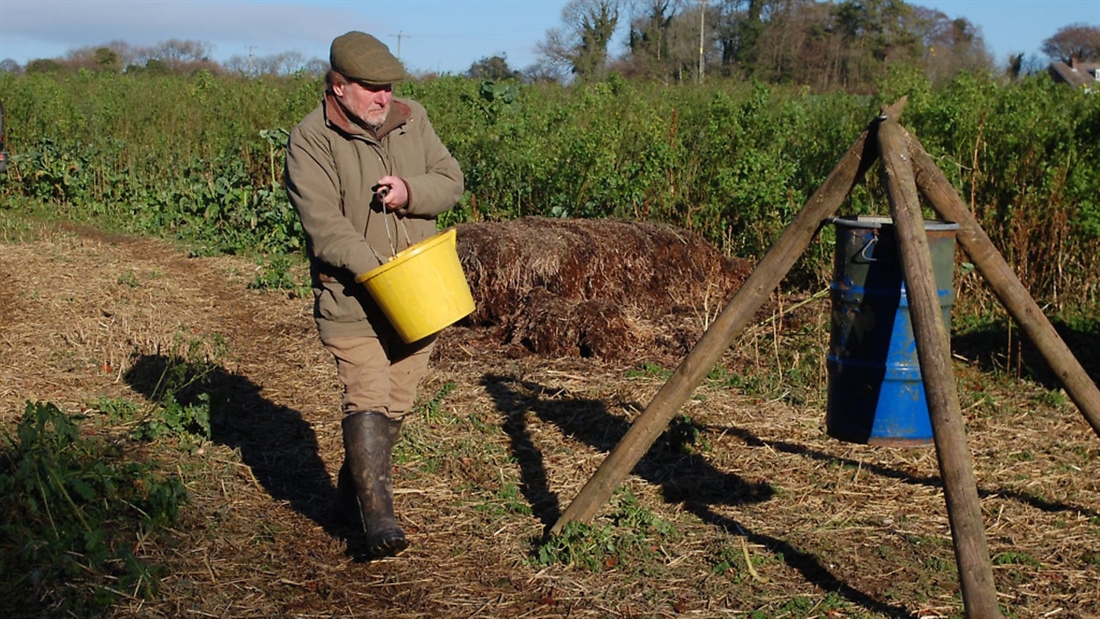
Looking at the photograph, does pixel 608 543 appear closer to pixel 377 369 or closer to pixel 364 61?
pixel 377 369

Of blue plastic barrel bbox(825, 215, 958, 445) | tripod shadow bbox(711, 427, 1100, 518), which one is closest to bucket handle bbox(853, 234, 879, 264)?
blue plastic barrel bbox(825, 215, 958, 445)

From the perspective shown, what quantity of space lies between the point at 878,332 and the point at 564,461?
72.2 inches

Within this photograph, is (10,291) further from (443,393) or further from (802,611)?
(802,611)

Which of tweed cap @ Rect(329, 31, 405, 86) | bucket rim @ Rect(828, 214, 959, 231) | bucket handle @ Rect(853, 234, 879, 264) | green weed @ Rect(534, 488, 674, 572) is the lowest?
green weed @ Rect(534, 488, 674, 572)

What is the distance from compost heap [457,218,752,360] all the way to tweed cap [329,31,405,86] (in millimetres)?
3351

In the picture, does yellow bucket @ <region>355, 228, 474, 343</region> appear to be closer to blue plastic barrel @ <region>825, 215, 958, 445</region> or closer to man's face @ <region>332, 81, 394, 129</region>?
man's face @ <region>332, 81, 394, 129</region>

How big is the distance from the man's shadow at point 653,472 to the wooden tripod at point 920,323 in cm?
55

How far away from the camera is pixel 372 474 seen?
4.20 metres

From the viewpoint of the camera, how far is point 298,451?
5445 millimetres

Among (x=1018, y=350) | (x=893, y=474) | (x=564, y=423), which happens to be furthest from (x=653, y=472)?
(x=1018, y=350)

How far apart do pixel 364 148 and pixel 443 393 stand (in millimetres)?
2175

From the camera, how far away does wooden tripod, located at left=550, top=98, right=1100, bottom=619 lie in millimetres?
3332

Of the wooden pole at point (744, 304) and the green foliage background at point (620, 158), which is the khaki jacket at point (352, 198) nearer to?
the wooden pole at point (744, 304)

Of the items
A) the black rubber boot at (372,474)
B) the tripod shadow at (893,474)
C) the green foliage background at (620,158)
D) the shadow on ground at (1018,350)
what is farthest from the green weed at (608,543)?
the green foliage background at (620,158)
